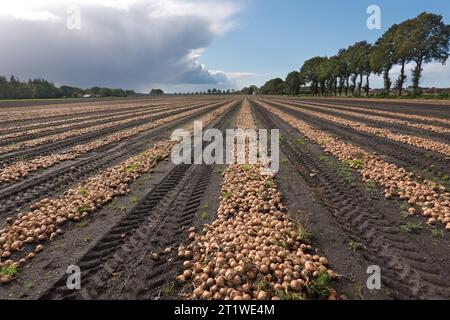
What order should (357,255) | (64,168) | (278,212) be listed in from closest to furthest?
1. (357,255)
2. (278,212)
3. (64,168)

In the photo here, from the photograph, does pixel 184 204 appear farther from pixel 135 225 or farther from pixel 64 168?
pixel 64 168

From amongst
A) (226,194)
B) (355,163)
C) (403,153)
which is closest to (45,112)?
(226,194)

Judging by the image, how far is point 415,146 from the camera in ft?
37.8

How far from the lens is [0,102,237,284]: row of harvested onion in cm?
480

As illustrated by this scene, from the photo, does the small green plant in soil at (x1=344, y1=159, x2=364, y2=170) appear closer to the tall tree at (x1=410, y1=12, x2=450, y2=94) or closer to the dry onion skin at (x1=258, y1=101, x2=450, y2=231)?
the dry onion skin at (x1=258, y1=101, x2=450, y2=231)

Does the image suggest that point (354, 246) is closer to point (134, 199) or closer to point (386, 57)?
point (134, 199)

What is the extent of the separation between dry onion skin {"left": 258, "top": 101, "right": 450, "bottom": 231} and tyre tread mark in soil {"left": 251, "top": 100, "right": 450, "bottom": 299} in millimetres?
863

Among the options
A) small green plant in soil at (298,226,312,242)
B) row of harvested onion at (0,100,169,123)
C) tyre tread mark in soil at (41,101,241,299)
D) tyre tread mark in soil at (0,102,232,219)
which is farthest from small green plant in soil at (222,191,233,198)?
row of harvested onion at (0,100,169,123)

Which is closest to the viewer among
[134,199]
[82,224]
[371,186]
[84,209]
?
→ [82,224]

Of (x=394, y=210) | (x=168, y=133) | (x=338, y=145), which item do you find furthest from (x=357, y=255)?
(x=168, y=133)

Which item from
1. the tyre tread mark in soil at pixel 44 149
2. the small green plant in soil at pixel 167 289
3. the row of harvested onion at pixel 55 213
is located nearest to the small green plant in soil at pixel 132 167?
the row of harvested onion at pixel 55 213

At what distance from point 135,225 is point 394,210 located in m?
A: 5.28

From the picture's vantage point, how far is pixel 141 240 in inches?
202

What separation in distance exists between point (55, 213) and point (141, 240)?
7.42 feet
